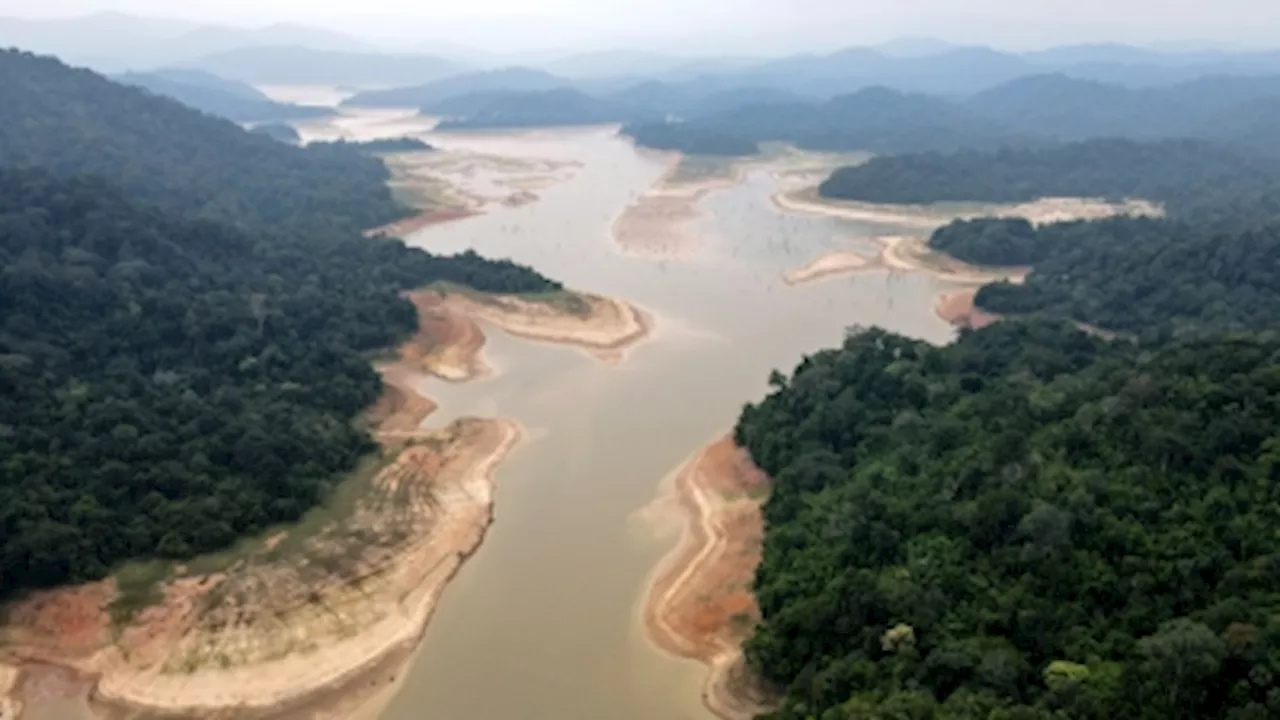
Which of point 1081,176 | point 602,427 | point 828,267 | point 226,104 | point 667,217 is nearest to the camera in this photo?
point 602,427

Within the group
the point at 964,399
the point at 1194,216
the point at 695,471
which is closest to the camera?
the point at 964,399

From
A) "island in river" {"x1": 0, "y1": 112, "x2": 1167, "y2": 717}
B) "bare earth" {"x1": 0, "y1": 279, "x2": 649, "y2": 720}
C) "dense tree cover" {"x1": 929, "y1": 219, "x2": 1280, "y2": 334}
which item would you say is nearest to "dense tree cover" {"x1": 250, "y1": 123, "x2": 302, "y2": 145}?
"island in river" {"x1": 0, "y1": 112, "x2": 1167, "y2": 717}

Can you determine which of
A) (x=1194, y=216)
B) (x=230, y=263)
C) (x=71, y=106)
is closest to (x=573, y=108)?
(x=71, y=106)

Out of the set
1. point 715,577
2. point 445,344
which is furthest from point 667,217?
point 715,577

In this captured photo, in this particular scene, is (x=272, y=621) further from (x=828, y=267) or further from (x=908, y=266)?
(x=908, y=266)

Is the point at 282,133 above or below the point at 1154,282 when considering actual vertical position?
above

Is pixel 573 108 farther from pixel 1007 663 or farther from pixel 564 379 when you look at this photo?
pixel 1007 663
